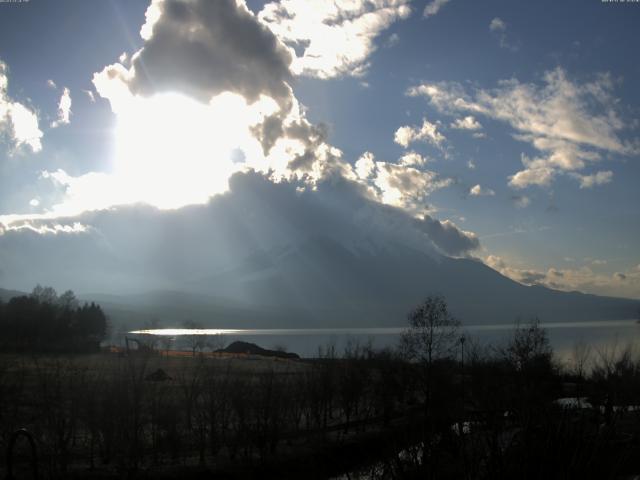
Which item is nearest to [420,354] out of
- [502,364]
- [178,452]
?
[502,364]

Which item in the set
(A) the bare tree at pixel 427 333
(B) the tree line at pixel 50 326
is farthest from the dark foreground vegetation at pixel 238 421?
(B) the tree line at pixel 50 326

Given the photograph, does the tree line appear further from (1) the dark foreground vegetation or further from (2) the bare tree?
(2) the bare tree

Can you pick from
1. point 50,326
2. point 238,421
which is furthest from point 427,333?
point 50,326

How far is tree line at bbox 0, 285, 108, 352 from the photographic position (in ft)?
355

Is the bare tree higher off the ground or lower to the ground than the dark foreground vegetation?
higher

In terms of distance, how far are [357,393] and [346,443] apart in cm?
937

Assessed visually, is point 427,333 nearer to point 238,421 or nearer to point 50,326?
point 238,421

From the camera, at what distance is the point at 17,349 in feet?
271

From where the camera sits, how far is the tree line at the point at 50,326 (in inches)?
4261

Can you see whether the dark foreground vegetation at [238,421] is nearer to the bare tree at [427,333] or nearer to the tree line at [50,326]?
the bare tree at [427,333]

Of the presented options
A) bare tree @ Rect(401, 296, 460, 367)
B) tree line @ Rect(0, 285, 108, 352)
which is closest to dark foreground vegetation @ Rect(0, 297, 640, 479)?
bare tree @ Rect(401, 296, 460, 367)

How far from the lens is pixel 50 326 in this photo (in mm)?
126562

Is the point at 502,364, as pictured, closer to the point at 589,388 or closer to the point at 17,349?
the point at 589,388

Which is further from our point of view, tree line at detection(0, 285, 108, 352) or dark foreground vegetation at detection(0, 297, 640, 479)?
tree line at detection(0, 285, 108, 352)
